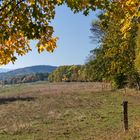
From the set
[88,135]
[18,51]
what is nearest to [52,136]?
[88,135]

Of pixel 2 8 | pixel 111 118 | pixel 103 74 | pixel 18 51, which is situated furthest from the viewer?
pixel 103 74

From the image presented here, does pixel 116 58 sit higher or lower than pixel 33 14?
higher

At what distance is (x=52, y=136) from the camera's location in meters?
26.6

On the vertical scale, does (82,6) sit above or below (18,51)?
above

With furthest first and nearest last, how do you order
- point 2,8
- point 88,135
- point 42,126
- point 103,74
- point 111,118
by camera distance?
point 103,74, point 111,118, point 42,126, point 88,135, point 2,8

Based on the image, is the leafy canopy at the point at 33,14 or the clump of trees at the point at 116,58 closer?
the leafy canopy at the point at 33,14

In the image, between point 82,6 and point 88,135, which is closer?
point 82,6

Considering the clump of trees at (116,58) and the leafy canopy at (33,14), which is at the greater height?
the clump of trees at (116,58)

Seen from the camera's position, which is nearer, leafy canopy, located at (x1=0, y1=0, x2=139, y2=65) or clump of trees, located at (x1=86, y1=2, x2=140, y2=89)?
leafy canopy, located at (x1=0, y1=0, x2=139, y2=65)

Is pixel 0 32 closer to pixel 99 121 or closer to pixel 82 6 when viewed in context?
pixel 82 6

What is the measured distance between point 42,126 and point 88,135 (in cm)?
667

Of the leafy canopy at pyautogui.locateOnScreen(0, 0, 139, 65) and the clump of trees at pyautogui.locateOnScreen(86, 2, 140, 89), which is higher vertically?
the clump of trees at pyautogui.locateOnScreen(86, 2, 140, 89)

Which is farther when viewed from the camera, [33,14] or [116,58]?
[116,58]

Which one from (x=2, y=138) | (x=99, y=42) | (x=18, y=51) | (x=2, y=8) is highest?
(x=99, y=42)
